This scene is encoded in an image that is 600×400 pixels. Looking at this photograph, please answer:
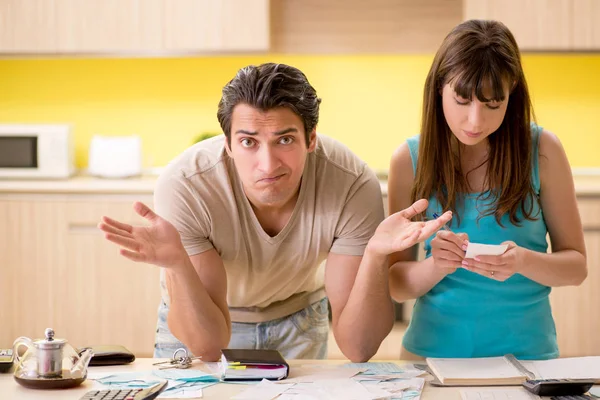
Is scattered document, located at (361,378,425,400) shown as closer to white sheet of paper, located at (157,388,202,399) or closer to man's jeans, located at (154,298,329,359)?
white sheet of paper, located at (157,388,202,399)

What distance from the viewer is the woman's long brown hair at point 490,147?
189 cm

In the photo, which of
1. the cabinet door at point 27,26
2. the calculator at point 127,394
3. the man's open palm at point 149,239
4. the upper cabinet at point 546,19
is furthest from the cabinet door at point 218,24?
the calculator at point 127,394

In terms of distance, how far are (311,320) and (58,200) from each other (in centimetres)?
184

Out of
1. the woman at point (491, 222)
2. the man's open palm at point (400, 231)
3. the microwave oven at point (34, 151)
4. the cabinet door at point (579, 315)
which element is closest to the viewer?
the man's open palm at point (400, 231)

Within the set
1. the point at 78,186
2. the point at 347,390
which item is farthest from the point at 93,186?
the point at 347,390

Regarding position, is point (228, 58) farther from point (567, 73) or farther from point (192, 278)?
point (192, 278)

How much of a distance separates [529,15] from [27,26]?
2336 mm

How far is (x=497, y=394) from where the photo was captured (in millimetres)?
1673

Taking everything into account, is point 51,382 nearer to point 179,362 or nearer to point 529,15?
point 179,362

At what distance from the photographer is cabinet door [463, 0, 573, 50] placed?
151 inches

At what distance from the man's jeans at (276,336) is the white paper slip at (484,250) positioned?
63cm

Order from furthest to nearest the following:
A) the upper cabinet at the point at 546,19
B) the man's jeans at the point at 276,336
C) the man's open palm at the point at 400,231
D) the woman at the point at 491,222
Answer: the upper cabinet at the point at 546,19 < the man's jeans at the point at 276,336 < the woman at the point at 491,222 < the man's open palm at the point at 400,231

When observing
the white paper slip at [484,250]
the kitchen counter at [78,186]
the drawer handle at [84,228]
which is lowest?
the drawer handle at [84,228]

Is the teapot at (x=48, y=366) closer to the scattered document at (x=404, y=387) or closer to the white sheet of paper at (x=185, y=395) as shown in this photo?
the white sheet of paper at (x=185, y=395)
